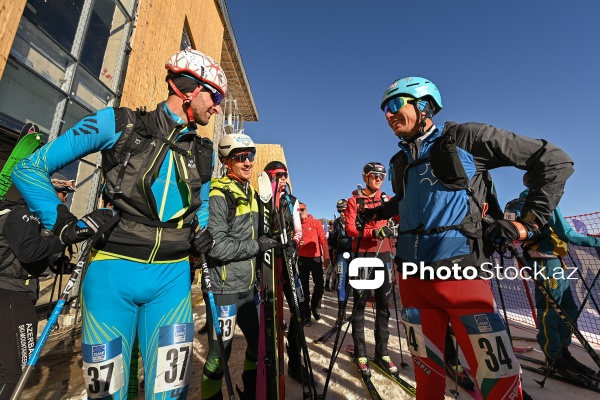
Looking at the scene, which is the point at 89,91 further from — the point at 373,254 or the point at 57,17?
the point at 373,254

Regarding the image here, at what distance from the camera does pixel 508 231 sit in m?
1.92

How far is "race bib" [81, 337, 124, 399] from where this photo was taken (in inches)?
66.2

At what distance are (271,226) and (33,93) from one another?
20.4ft

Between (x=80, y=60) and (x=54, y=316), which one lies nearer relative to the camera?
(x=54, y=316)

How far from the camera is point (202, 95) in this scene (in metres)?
2.36

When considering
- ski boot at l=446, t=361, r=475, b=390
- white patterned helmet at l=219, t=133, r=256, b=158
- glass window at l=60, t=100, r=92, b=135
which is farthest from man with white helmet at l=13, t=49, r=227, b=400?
glass window at l=60, t=100, r=92, b=135

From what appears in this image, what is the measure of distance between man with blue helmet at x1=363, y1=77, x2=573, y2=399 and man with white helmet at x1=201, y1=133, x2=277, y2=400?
158cm

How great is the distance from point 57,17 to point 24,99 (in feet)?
8.25

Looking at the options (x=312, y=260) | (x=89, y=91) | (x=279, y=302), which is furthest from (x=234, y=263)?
(x=89, y=91)

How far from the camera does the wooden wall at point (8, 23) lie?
4.41m

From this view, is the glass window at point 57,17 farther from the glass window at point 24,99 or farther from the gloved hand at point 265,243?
the gloved hand at point 265,243

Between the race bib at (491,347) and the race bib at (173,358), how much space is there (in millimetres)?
2101

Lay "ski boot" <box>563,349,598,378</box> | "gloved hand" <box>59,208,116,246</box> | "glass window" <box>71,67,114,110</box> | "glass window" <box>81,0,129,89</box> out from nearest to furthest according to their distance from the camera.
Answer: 1. "gloved hand" <box>59,208,116,246</box>
2. "ski boot" <box>563,349,598,378</box>
3. "glass window" <box>71,67,114,110</box>
4. "glass window" <box>81,0,129,89</box>

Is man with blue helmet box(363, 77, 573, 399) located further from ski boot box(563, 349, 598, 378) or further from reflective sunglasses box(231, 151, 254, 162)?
ski boot box(563, 349, 598, 378)
